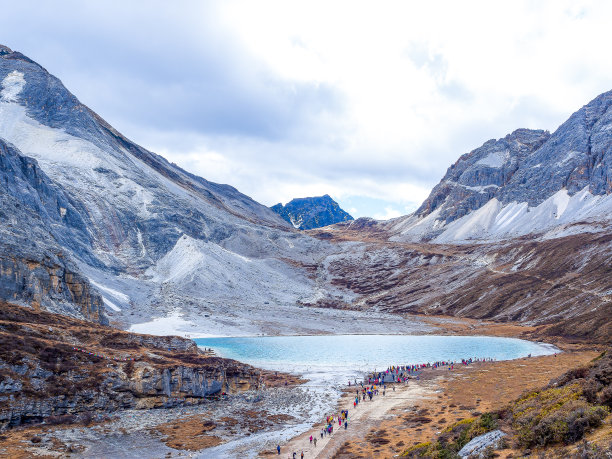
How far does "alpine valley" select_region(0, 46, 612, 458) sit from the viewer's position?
133 feet

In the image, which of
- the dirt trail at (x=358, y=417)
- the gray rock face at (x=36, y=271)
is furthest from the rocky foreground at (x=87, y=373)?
the dirt trail at (x=358, y=417)

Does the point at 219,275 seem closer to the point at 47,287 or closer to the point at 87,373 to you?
the point at 47,287

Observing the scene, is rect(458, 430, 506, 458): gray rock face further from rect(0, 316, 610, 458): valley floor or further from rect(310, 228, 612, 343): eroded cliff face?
rect(310, 228, 612, 343): eroded cliff face

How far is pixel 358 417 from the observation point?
1614 inches

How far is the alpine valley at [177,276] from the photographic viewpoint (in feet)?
133

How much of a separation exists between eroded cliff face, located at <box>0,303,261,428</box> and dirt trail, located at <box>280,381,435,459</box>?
13312 mm

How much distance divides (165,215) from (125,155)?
5194cm

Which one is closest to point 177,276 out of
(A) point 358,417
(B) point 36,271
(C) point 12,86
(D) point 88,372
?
(B) point 36,271

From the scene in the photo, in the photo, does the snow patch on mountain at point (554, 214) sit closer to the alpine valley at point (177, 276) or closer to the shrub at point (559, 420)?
the alpine valley at point (177, 276)

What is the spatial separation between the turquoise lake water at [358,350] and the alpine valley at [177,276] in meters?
8.23

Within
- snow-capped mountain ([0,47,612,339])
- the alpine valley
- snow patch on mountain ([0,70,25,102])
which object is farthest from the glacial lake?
snow patch on mountain ([0,70,25,102])

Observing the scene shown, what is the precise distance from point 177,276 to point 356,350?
74.0 meters

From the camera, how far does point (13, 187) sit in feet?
333

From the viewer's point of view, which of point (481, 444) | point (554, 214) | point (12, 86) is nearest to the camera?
point (481, 444)
